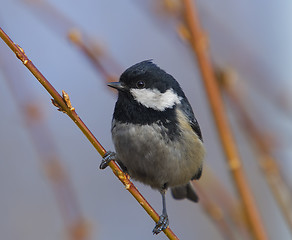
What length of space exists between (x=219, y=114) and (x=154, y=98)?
973 millimetres

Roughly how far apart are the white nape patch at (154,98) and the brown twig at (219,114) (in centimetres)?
85

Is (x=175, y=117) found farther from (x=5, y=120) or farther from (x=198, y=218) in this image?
(x=5, y=120)

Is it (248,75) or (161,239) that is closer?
(248,75)

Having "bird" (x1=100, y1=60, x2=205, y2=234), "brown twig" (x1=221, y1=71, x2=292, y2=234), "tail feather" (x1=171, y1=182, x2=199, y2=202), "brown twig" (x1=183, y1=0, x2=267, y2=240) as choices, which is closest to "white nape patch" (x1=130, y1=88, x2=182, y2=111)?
"bird" (x1=100, y1=60, x2=205, y2=234)

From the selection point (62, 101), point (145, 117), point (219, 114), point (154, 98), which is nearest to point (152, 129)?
point (145, 117)

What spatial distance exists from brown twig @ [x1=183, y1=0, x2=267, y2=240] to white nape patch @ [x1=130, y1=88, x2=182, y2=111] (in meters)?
0.85

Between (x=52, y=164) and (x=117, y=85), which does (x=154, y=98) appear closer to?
(x=117, y=85)

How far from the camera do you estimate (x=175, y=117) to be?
3.14m

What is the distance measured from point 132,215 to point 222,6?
3323 mm

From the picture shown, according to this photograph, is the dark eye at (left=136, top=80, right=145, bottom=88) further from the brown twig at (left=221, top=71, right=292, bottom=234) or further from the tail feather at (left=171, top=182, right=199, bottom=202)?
the tail feather at (left=171, top=182, right=199, bottom=202)

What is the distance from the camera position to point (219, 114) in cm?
222

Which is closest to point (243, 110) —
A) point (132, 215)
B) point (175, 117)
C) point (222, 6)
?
point (175, 117)

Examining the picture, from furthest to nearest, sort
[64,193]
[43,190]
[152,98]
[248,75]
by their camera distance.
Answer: [43,190] → [248,75] → [152,98] → [64,193]

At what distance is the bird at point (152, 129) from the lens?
10.0 ft
